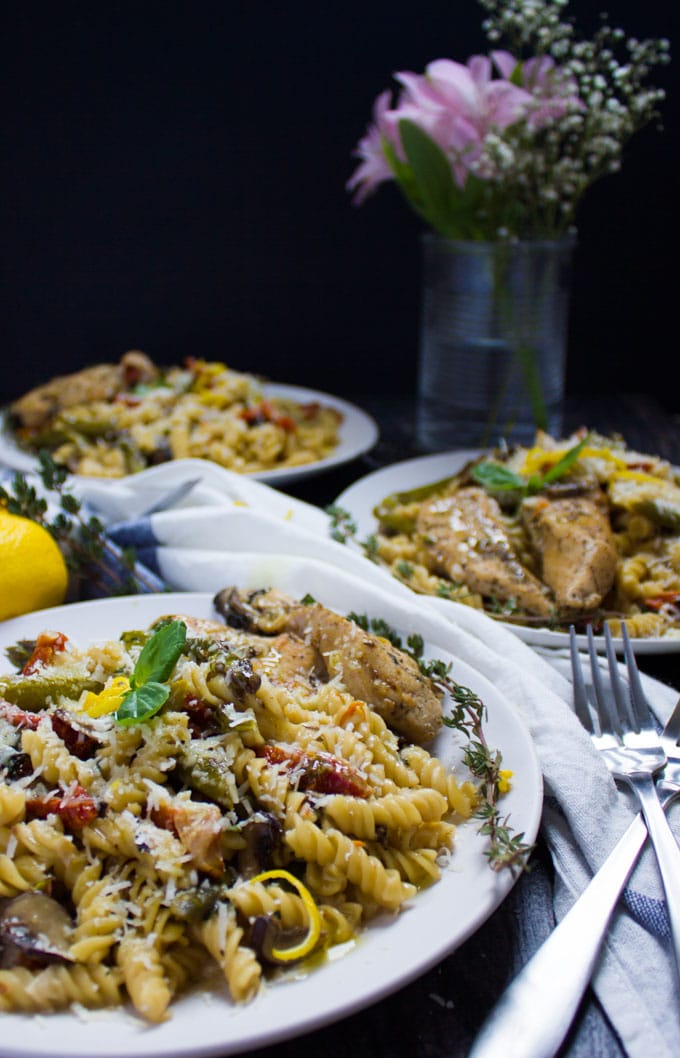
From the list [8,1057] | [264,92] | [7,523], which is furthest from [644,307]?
[8,1057]

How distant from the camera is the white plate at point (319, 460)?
437cm

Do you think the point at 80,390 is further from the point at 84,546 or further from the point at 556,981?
the point at 556,981

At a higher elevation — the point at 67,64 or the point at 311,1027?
the point at 67,64

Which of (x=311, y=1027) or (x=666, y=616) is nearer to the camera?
(x=311, y=1027)

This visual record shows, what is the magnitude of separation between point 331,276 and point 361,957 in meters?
5.38

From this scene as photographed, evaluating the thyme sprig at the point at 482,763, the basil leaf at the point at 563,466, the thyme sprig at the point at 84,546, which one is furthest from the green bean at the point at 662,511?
the thyme sprig at the point at 84,546

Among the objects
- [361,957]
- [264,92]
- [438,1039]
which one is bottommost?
[438,1039]

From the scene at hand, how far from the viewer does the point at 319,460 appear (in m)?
4.66

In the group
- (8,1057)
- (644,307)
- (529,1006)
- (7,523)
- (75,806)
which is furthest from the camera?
(644,307)

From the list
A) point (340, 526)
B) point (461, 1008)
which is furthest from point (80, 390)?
point (461, 1008)

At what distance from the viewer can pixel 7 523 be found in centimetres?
306

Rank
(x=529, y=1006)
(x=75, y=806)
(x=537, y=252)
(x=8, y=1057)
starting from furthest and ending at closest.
A: (x=537, y=252) < (x=75, y=806) < (x=529, y=1006) < (x=8, y=1057)

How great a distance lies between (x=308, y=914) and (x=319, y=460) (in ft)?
9.90

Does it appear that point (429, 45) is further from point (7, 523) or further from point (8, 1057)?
point (8, 1057)
